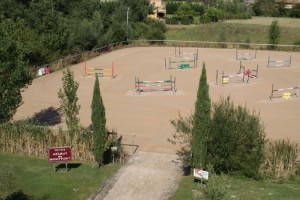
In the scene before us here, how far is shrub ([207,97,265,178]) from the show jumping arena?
337 centimetres

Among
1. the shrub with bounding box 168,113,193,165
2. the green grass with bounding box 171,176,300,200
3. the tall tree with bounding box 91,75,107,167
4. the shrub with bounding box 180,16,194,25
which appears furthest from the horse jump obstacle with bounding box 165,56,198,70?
the shrub with bounding box 180,16,194,25

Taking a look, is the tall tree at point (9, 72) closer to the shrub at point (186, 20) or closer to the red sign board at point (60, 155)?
the red sign board at point (60, 155)

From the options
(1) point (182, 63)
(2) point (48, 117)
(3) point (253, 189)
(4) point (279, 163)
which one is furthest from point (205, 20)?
(3) point (253, 189)

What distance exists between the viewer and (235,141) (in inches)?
631

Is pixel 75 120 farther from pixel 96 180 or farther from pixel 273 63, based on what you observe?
pixel 273 63

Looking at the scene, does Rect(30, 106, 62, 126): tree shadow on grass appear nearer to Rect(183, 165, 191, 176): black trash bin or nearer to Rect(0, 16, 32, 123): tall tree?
Rect(0, 16, 32, 123): tall tree

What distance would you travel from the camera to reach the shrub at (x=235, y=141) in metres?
16.1

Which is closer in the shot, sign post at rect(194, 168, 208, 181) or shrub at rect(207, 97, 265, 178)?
sign post at rect(194, 168, 208, 181)

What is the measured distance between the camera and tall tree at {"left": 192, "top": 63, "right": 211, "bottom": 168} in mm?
15547

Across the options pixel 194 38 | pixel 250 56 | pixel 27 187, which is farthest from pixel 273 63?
pixel 194 38

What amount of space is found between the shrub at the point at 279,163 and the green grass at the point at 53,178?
18.2ft

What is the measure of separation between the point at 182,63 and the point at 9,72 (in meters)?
20.8

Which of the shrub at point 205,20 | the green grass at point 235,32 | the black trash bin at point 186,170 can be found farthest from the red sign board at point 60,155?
the shrub at point 205,20

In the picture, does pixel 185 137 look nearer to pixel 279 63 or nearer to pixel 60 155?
pixel 60 155
